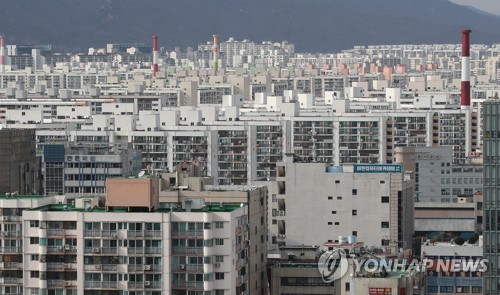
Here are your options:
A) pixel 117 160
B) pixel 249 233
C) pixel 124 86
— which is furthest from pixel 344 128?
pixel 124 86

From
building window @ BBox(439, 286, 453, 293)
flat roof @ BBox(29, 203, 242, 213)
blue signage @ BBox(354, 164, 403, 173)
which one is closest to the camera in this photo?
flat roof @ BBox(29, 203, 242, 213)

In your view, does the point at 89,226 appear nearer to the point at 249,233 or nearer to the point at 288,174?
the point at 249,233

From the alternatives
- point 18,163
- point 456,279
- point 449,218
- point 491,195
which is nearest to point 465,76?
point 449,218

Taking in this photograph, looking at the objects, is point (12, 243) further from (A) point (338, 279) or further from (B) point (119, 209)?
(A) point (338, 279)

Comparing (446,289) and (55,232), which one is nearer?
(55,232)

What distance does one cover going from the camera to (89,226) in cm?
3412

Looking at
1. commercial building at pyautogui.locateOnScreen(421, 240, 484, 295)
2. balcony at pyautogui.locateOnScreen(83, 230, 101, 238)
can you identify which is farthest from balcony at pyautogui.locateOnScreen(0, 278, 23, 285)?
commercial building at pyautogui.locateOnScreen(421, 240, 484, 295)

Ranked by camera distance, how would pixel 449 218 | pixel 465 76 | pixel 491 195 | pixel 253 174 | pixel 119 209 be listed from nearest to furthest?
pixel 119 209
pixel 491 195
pixel 449 218
pixel 253 174
pixel 465 76

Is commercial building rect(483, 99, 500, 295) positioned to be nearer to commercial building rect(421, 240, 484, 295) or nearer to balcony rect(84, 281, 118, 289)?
commercial building rect(421, 240, 484, 295)

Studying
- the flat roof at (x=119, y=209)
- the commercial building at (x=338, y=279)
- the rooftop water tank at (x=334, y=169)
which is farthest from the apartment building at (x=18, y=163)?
the flat roof at (x=119, y=209)

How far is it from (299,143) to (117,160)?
70.5 feet
